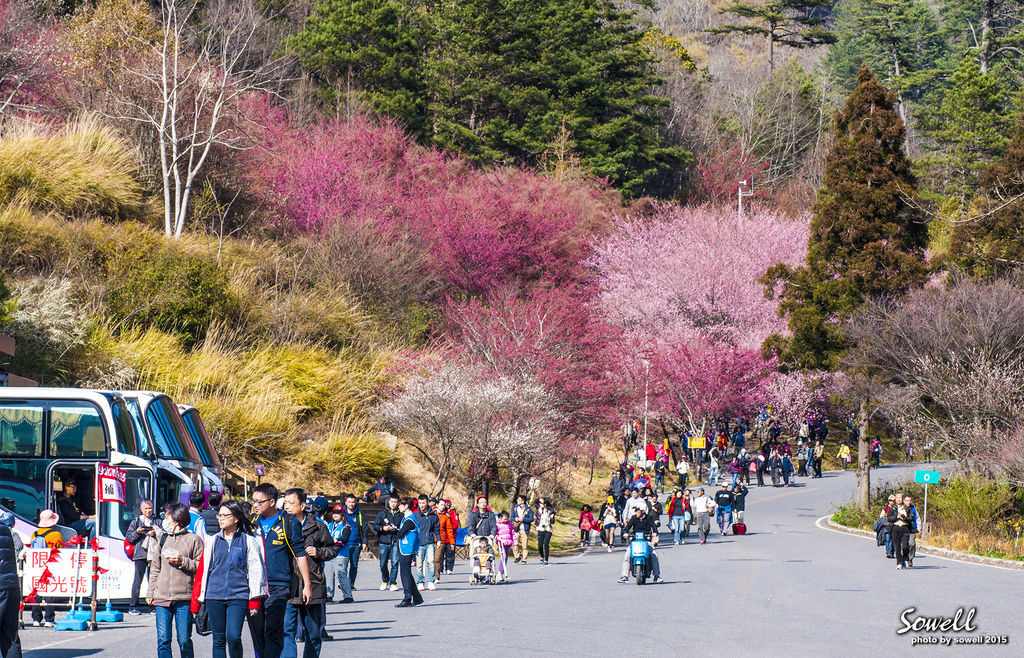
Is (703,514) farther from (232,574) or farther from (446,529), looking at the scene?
(232,574)

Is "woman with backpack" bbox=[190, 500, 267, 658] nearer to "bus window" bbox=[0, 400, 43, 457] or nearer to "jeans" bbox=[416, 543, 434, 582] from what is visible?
"bus window" bbox=[0, 400, 43, 457]

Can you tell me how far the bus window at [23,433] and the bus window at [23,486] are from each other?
0.13 meters

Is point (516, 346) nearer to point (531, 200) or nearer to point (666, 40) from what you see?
point (531, 200)

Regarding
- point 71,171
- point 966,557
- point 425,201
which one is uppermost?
point 425,201

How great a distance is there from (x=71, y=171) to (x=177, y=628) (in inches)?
1122

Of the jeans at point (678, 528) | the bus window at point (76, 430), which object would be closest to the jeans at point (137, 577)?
the bus window at point (76, 430)

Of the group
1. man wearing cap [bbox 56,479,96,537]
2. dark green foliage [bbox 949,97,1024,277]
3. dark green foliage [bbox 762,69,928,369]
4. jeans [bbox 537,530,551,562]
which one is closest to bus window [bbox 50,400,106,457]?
man wearing cap [bbox 56,479,96,537]

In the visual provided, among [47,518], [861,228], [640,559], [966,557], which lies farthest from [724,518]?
[47,518]

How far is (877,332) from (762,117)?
46.6m

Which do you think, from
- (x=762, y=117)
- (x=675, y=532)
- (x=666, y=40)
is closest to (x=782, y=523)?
(x=675, y=532)

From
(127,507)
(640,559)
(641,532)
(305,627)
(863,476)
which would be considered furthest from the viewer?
(863,476)

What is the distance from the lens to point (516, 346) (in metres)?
38.7

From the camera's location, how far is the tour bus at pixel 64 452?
16.7 m

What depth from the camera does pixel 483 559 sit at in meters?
21.3
